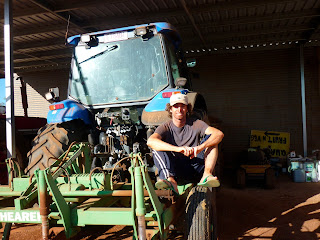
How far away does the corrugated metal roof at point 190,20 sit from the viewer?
6117mm

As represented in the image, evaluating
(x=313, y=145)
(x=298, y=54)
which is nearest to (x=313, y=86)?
(x=298, y=54)

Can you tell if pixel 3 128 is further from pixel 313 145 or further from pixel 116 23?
pixel 313 145

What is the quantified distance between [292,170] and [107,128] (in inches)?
204

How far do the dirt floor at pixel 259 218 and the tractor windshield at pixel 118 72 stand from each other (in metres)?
1.72

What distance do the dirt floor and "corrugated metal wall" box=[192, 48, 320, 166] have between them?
2958 mm


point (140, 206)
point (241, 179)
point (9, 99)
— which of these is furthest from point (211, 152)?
point (241, 179)

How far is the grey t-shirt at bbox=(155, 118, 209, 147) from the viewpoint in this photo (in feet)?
10.7

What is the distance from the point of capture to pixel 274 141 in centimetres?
904

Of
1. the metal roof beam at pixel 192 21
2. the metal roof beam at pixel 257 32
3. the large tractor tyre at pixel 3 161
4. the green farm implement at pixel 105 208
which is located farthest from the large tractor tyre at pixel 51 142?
the metal roof beam at pixel 257 32

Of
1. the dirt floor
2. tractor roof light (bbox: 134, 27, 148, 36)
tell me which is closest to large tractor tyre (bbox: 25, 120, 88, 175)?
the dirt floor

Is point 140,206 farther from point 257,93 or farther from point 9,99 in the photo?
point 257,93

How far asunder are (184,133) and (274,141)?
6459mm

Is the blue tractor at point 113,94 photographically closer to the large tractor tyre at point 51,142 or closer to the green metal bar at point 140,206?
the large tractor tyre at point 51,142

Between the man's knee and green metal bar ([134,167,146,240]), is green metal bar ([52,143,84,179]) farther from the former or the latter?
the man's knee
